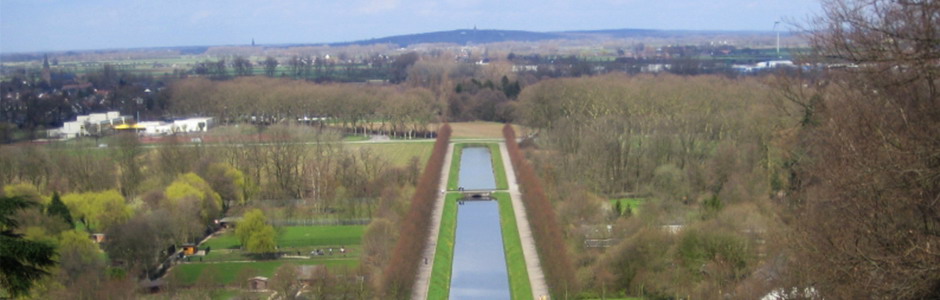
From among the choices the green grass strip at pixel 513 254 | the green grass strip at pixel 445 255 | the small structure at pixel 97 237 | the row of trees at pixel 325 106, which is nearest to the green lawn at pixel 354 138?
the row of trees at pixel 325 106

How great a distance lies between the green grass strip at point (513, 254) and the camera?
21541mm

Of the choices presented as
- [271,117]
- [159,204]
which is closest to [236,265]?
[159,204]

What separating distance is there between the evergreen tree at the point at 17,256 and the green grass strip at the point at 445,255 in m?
15.1

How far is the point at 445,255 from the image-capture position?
83.5 ft

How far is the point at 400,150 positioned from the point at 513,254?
78.9ft

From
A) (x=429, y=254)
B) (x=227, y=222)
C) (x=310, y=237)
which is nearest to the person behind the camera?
(x=429, y=254)

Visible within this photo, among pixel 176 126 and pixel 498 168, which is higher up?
pixel 176 126

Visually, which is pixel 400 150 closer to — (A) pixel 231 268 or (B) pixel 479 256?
(B) pixel 479 256

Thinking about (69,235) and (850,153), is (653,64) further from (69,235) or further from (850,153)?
(850,153)

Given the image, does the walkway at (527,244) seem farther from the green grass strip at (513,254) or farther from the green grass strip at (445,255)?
the green grass strip at (445,255)

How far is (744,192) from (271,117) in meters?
38.6

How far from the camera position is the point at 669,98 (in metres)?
45.4

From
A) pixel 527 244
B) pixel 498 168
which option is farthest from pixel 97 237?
pixel 498 168

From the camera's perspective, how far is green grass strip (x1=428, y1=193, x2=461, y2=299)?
851 inches
